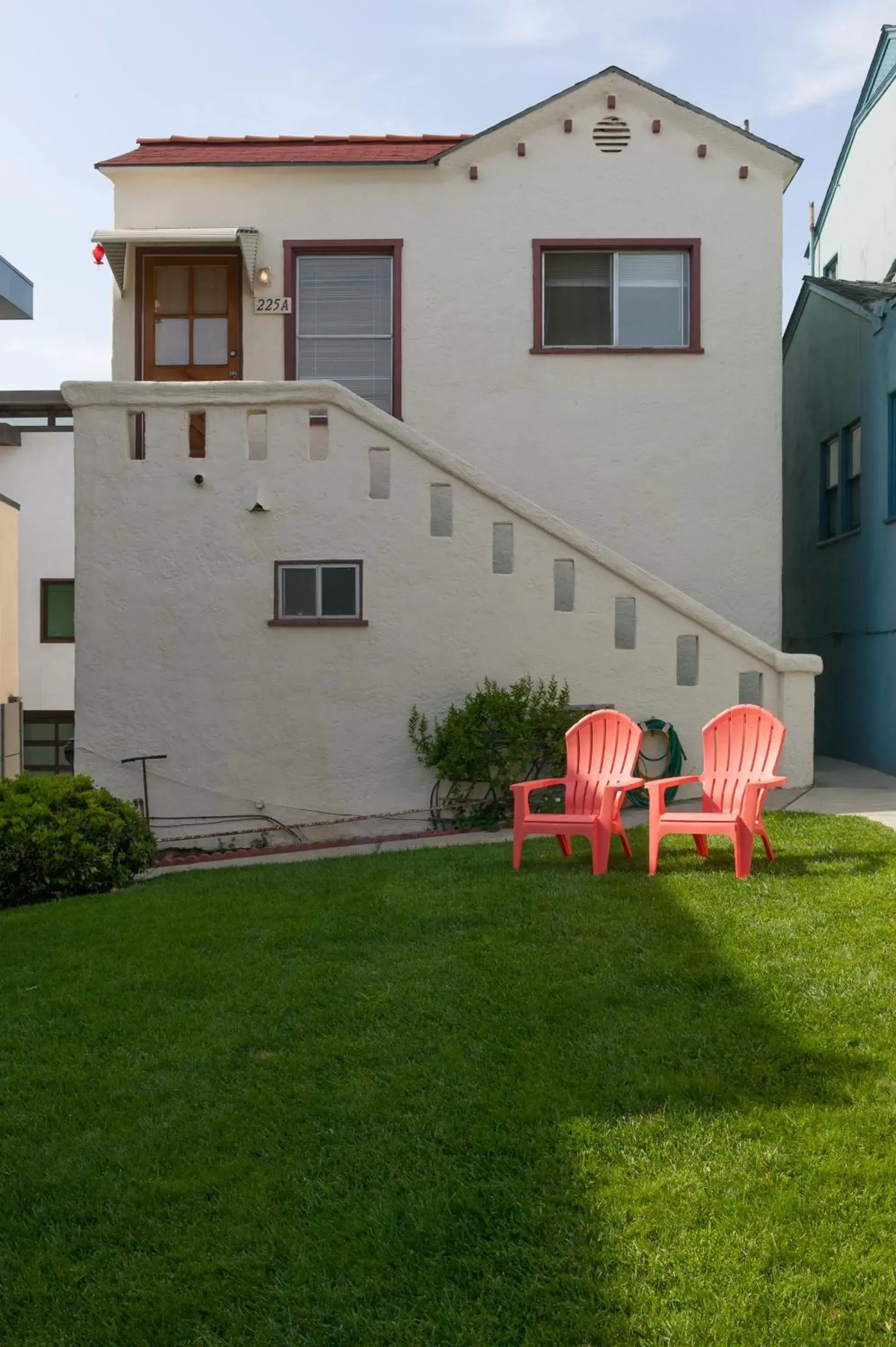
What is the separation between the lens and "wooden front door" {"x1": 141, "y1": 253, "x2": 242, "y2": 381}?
44.4 feet

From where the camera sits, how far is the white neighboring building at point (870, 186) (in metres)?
16.4

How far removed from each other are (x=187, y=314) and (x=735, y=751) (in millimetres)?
8210

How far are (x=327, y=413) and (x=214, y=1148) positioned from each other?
26.1ft

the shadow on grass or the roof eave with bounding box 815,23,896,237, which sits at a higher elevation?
the roof eave with bounding box 815,23,896,237

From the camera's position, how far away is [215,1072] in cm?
481

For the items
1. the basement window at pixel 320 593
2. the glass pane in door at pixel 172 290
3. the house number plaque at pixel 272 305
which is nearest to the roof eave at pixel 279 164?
the glass pane in door at pixel 172 290

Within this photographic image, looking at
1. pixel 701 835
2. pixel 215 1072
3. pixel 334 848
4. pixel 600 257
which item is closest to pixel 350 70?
pixel 600 257

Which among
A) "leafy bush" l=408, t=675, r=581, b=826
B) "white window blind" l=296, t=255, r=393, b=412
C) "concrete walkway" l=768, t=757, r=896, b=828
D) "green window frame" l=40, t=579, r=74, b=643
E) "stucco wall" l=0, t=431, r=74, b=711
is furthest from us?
"green window frame" l=40, t=579, r=74, b=643

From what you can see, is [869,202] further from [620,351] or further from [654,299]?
[620,351]

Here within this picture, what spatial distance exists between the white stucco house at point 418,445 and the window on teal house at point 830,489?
2.73 m

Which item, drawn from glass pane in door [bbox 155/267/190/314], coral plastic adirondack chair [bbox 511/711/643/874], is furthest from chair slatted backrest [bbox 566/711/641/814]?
glass pane in door [bbox 155/267/190/314]

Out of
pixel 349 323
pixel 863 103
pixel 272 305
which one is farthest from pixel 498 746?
pixel 863 103

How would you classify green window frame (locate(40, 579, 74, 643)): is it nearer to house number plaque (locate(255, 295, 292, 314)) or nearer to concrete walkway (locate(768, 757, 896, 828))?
house number plaque (locate(255, 295, 292, 314))

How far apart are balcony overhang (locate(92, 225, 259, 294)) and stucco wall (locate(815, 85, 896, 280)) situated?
8.09 m
